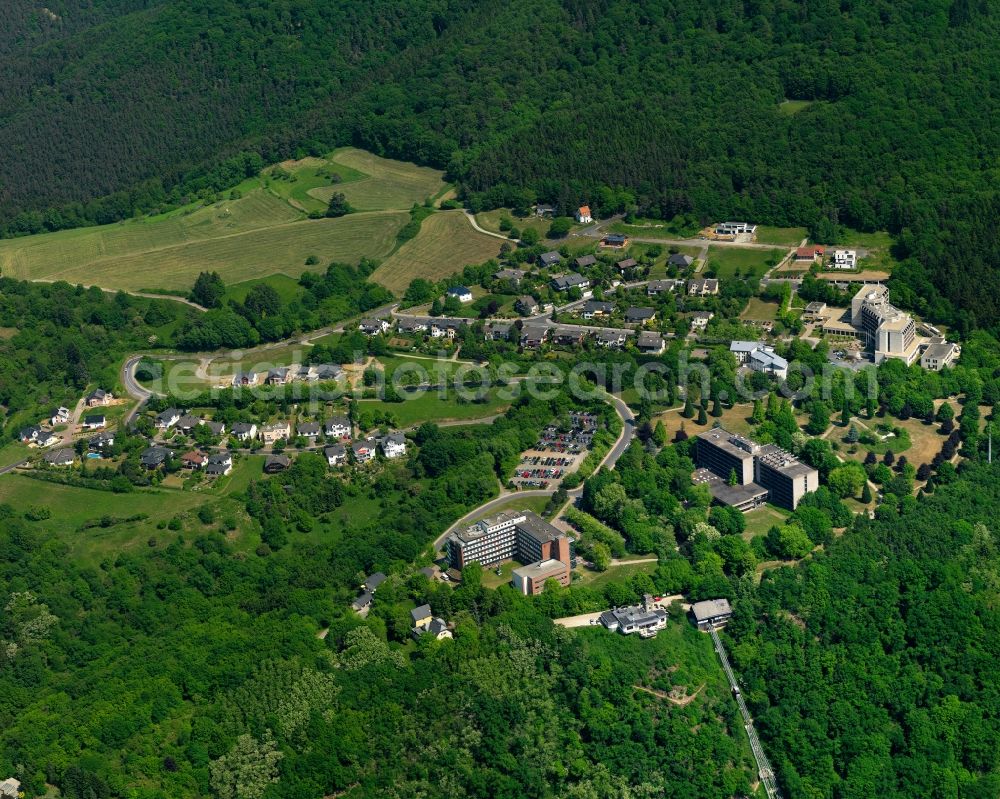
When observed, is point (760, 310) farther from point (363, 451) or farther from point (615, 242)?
point (363, 451)

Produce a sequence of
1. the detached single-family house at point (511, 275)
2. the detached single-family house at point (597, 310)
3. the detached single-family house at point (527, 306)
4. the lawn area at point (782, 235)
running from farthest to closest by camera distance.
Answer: the lawn area at point (782, 235) → the detached single-family house at point (511, 275) → the detached single-family house at point (527, 306) → the detached single-family house at point (597, 310)

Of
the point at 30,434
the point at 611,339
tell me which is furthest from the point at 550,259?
the point at 30,434

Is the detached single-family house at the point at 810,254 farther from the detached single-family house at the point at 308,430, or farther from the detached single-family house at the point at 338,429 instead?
the detached single-family house at the point at 308,430

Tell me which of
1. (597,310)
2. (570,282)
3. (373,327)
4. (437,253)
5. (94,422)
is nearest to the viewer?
(94,422)

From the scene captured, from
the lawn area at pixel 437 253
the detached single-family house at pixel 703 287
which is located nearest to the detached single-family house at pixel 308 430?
the lawn area at pixel 437 253

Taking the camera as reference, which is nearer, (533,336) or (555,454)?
(555,454)

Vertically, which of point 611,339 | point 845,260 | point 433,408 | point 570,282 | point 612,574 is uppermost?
point 845,260

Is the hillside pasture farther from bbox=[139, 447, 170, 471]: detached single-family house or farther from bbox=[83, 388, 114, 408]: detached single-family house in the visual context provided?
bbox=[139, 447, 170, 471]: detached single-family house

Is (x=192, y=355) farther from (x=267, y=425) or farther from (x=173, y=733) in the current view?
(x=173, y=733)
